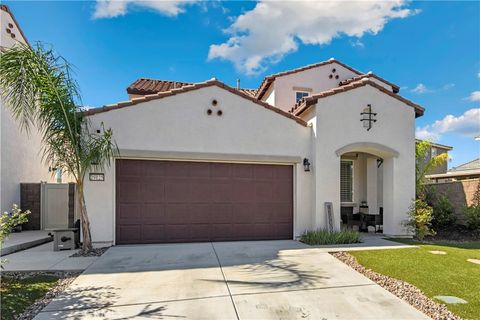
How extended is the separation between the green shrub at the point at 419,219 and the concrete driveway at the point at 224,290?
5030mm

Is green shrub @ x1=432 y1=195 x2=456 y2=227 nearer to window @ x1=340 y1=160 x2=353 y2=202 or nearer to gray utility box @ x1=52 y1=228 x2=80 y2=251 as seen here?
window @ x1=340 y1=160 x2=353 y2=202

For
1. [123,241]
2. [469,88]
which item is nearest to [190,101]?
[123,241]

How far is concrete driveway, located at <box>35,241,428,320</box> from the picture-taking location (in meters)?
4.67

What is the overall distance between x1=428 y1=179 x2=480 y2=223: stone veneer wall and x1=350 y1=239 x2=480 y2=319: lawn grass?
382cm

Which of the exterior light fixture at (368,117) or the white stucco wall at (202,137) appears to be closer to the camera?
the white stucco wall at (202,137)

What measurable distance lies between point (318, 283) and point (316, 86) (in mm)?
12560

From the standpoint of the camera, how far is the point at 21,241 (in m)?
9.74

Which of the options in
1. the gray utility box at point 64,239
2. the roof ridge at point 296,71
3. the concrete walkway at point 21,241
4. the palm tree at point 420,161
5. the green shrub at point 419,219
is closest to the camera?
the concrete walkway at point 21,241

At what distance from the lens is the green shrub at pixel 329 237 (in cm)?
977

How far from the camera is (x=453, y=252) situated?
28.6 ft

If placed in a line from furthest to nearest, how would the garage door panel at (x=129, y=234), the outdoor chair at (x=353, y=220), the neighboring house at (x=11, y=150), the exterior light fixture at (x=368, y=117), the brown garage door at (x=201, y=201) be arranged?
1. the outdoor chair at (x=353, y=220)
2. the neighboring house at (x=11, y=150)
3. the exterior light fixture at (x=368, y=117)
4. the brown garage door at (x=201, y=201)
5. the garage door panel at (x=129, y=234)

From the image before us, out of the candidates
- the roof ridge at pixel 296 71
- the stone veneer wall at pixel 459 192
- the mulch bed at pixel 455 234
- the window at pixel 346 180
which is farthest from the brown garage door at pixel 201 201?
the stone veneer wall at pixel 459 192

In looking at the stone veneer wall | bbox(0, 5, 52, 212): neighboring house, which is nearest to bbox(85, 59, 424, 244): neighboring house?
the stone veneer wall

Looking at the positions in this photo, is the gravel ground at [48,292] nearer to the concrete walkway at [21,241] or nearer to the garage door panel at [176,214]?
the concrete walkway at [21,241]
